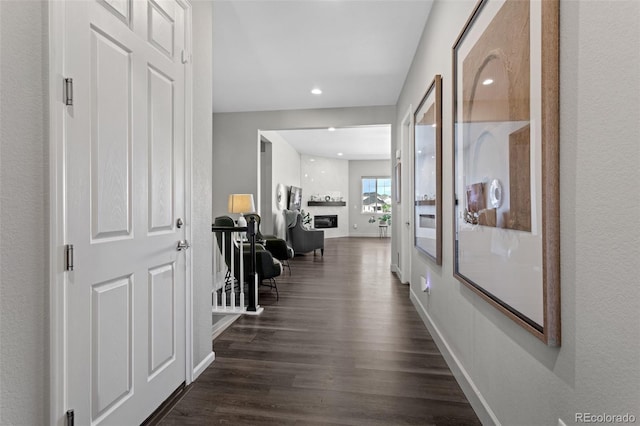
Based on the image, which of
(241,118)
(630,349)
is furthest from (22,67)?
(241,118)

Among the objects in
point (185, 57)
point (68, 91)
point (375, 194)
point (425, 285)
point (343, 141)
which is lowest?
point (425, 285)

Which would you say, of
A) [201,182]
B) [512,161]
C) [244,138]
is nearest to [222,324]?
[201,182]

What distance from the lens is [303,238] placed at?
7.49m

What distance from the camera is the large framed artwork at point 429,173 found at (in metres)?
2.46

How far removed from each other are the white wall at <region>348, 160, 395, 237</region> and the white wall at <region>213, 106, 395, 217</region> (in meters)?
6.55

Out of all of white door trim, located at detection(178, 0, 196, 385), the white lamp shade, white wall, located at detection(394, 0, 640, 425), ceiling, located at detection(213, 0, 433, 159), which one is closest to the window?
ceiling, located at detection(213, 0, 433, 159)

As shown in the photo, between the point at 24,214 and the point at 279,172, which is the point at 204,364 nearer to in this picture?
the point at 24,214

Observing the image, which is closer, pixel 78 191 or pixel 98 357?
pixel 78 191

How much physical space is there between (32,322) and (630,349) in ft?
5.81

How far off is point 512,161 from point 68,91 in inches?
68.0

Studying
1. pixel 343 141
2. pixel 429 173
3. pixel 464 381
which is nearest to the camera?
pixel 464 381

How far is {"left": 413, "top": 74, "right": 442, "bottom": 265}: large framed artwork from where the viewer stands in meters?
2.46

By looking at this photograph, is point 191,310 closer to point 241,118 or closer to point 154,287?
point 154,287

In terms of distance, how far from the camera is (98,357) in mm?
1381
